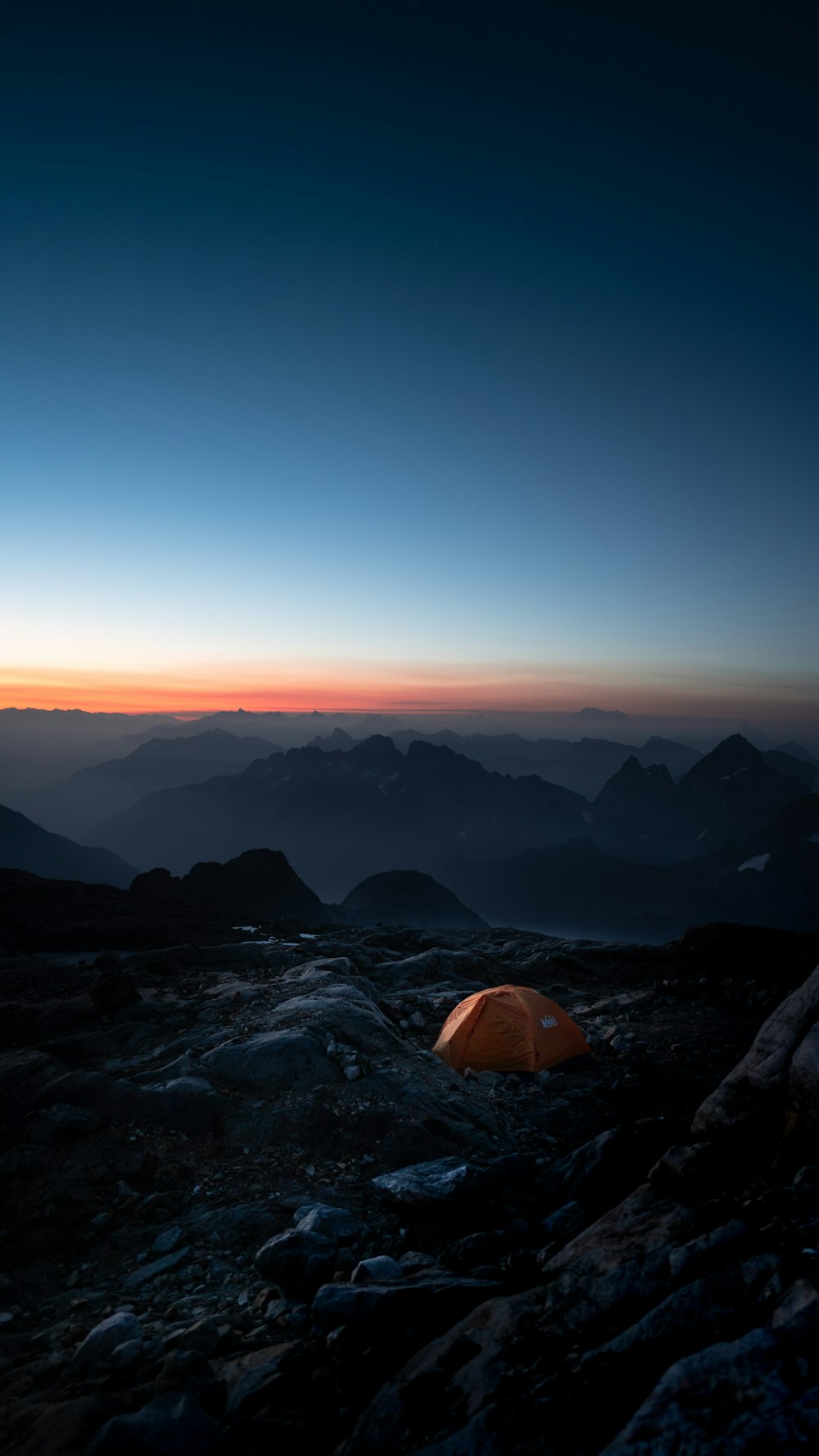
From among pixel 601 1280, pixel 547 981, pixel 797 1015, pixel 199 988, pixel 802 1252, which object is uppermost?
pixel 797 1015

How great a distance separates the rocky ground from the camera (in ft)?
17.5

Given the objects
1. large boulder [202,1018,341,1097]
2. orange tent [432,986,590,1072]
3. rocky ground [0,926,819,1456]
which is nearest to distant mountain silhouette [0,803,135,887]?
orange tent [432,986,590,1072]

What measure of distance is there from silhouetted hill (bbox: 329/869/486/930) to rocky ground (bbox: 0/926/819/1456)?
470 feet

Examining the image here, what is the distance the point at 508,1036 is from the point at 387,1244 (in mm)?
10726

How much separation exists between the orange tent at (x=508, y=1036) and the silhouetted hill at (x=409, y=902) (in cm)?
13824

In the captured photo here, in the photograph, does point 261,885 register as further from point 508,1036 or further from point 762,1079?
point 762,1079

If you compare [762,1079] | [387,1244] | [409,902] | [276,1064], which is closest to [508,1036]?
[276,1064]

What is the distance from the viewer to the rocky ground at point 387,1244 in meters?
5.33

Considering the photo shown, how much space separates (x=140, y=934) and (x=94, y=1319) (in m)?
34.0

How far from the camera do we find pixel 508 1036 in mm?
19516

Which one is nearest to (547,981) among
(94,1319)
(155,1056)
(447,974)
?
(447,974)

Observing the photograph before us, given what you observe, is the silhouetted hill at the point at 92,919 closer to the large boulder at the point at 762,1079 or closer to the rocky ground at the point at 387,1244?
the rocky ground at the point at 387,1244

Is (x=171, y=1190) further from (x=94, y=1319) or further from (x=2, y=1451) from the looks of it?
(x=2, y=1451)

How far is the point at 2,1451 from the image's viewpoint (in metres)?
5.97
